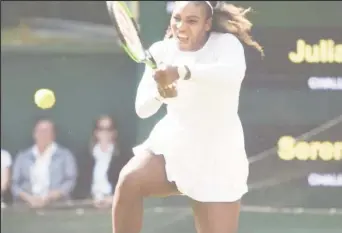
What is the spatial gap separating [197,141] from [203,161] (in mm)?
36

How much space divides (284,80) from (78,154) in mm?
577

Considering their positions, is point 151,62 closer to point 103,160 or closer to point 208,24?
point 208,24

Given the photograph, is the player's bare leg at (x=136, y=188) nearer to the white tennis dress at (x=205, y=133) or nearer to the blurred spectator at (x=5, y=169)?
the white tennis dress at (x=205, y=133)

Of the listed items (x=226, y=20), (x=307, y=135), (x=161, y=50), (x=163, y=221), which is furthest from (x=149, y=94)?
(x=307, y=135)

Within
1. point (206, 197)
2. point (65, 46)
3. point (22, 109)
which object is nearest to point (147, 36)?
point (65, 46)

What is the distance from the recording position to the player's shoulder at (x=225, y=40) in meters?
1.24

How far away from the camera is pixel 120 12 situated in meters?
1.26

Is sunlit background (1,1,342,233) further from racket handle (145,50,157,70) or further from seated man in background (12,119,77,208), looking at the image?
racket handle (145,50,157,70)

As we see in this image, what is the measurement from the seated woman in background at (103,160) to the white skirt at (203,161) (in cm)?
63

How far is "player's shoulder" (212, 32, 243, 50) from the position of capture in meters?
1.24

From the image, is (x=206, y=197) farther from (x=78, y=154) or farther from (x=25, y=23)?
(x=25, y=23)

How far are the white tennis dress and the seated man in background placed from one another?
2.29 feet

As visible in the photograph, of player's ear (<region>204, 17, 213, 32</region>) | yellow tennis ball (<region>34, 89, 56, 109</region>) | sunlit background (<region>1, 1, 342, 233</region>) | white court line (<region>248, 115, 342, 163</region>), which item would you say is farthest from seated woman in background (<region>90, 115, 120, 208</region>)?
player's ear (<region>204, 17, 213, 32</region>)

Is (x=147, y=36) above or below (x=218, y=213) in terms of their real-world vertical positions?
above
